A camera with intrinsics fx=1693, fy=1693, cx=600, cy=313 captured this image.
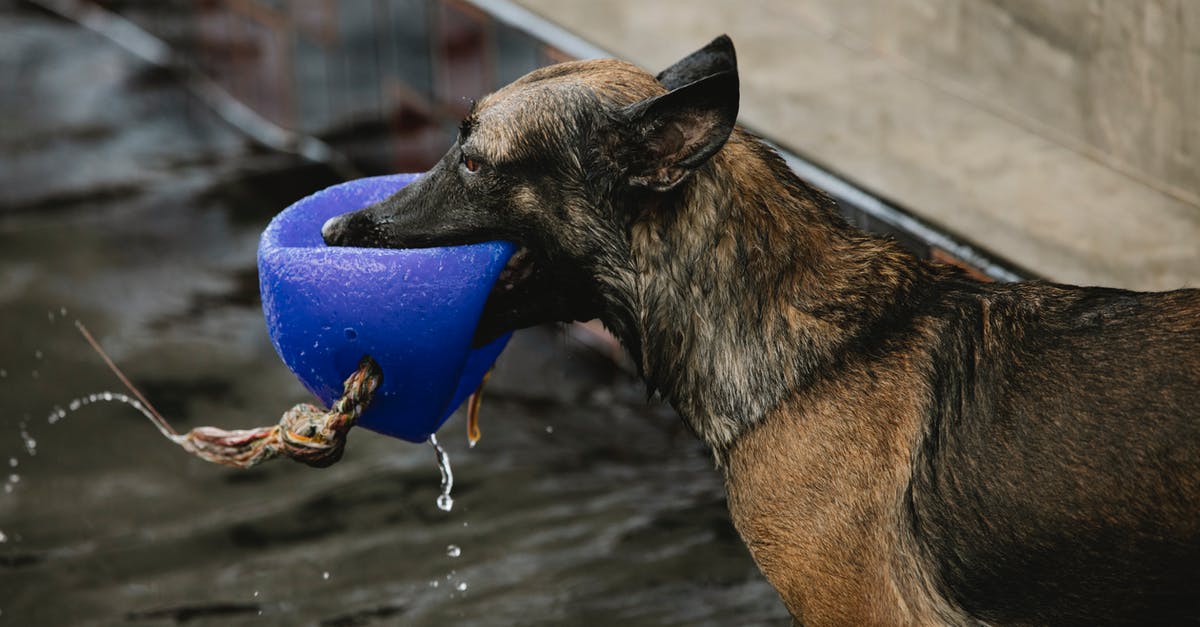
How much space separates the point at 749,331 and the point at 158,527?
2.83 m

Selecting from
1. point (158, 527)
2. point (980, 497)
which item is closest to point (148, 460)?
point (158, 527)

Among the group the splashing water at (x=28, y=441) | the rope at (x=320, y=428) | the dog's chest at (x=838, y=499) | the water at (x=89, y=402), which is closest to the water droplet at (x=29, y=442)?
the splashing water at (x=28, y=441)

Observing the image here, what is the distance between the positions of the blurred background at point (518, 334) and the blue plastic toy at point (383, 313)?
1.43m

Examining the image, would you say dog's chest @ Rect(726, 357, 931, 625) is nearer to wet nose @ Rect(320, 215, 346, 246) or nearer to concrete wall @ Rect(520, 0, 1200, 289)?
wet nose @ Rect(320, 215, 346, 246)

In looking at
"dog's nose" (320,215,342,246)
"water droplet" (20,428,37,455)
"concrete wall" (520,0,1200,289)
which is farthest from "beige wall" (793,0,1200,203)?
"water droplet" (20,428,37,455)

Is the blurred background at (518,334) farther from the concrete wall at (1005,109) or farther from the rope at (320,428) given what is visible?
the rope at (320,428)

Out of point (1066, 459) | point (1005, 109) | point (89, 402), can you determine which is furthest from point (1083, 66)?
point (89, 402)

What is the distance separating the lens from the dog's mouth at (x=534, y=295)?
13.3 ft

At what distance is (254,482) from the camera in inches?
246

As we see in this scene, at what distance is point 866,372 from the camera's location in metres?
3.96

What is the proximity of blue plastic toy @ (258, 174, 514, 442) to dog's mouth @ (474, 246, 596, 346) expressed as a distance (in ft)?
0.15

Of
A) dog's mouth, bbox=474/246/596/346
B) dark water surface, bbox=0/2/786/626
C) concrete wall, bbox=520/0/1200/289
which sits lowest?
dark water surface, bbox=0/2/786/626

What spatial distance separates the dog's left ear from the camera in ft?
12.2

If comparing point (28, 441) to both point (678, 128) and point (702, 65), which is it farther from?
point (678, 128)
